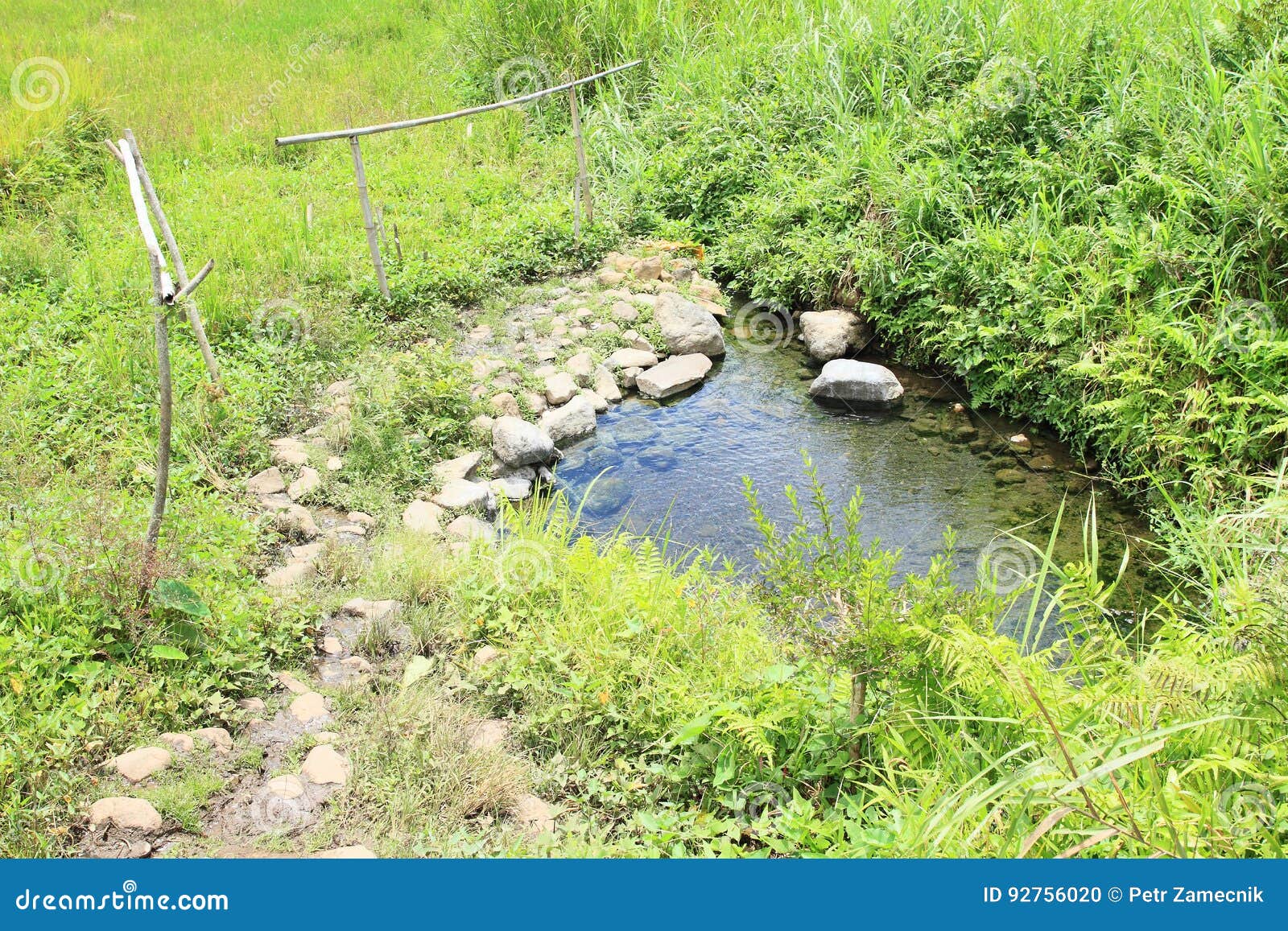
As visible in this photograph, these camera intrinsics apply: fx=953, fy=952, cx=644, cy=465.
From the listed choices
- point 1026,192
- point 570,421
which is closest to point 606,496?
point 570,421

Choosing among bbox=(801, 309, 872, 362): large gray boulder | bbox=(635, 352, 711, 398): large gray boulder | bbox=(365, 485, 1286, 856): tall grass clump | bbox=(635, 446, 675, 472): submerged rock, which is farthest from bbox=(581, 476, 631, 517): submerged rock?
bbox=(801, 309, 872, 362): large gray boulder

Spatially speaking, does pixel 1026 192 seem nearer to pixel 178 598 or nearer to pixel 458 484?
pixel 458 484

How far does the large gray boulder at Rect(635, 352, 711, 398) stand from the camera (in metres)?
6.88

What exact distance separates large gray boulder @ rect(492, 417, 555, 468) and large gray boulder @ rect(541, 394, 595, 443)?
0.25m

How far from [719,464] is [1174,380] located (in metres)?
2.66

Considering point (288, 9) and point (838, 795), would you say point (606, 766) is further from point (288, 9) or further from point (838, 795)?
point (288, 9)

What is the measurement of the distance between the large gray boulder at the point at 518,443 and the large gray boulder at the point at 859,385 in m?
2.11

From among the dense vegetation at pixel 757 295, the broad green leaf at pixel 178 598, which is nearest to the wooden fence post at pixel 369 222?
the dense vegetation at pixel 757 295

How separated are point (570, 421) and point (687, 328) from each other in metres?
1.58

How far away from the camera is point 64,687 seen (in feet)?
11.2

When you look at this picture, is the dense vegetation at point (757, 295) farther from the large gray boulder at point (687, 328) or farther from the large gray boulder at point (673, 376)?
the large gray boulder at point (673, 376)

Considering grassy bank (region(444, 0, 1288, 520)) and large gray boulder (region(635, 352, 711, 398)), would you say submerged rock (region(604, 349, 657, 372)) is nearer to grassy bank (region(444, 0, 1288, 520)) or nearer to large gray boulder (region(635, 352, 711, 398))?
large gray boulder (region(635, 352, 711, 398))

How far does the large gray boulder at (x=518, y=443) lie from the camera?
576cm

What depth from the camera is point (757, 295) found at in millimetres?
8016
